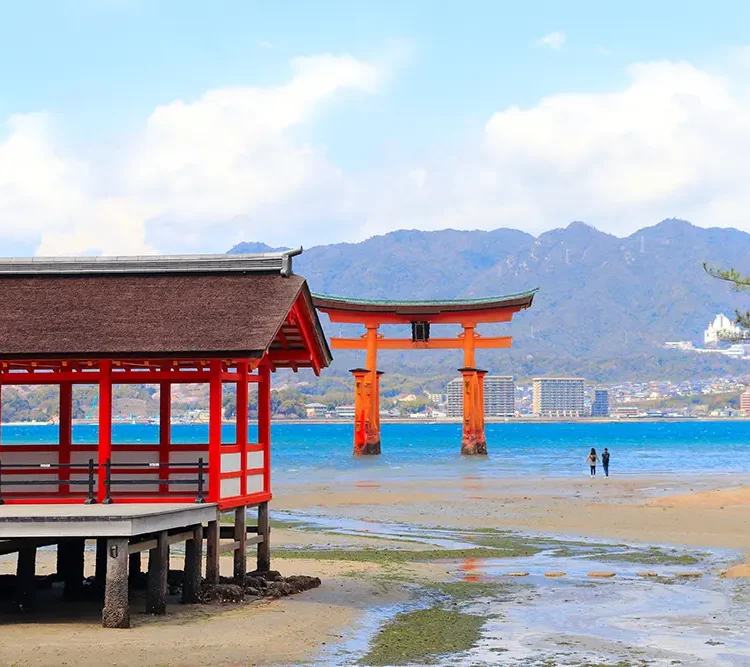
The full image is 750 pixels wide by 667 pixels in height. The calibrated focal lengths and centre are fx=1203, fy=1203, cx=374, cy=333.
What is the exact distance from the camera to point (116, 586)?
15258 millimetres

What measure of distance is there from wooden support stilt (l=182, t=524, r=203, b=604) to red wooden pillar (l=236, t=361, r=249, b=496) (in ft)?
5.11

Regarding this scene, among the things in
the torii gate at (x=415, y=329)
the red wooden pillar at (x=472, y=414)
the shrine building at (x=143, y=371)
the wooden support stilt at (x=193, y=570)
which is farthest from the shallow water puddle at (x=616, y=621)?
the red wooden pillar at (x=472, y=414)

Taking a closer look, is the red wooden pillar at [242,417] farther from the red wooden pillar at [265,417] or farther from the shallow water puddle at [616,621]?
the shallow water puddle at [616,621]

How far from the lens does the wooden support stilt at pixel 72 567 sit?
19.3 m

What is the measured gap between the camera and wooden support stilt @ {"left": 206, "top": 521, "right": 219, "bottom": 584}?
707 inches

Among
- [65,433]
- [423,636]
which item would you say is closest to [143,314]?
[65,433]

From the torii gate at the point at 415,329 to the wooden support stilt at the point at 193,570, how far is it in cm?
5073

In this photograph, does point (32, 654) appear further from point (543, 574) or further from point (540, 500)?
point (540, 500)

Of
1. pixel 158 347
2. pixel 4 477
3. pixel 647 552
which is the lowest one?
pixel 647 552

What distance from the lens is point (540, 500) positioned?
1644 inches

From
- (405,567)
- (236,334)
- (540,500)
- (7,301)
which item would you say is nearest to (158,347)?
(236,334)

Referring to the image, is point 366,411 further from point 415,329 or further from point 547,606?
point 547,606

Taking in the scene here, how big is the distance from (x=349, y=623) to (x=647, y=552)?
11468 millimetres

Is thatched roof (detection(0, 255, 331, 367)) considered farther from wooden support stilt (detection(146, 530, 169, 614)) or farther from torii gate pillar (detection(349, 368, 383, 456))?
torii gate pillar (detection(349, 368, 383, 456))
